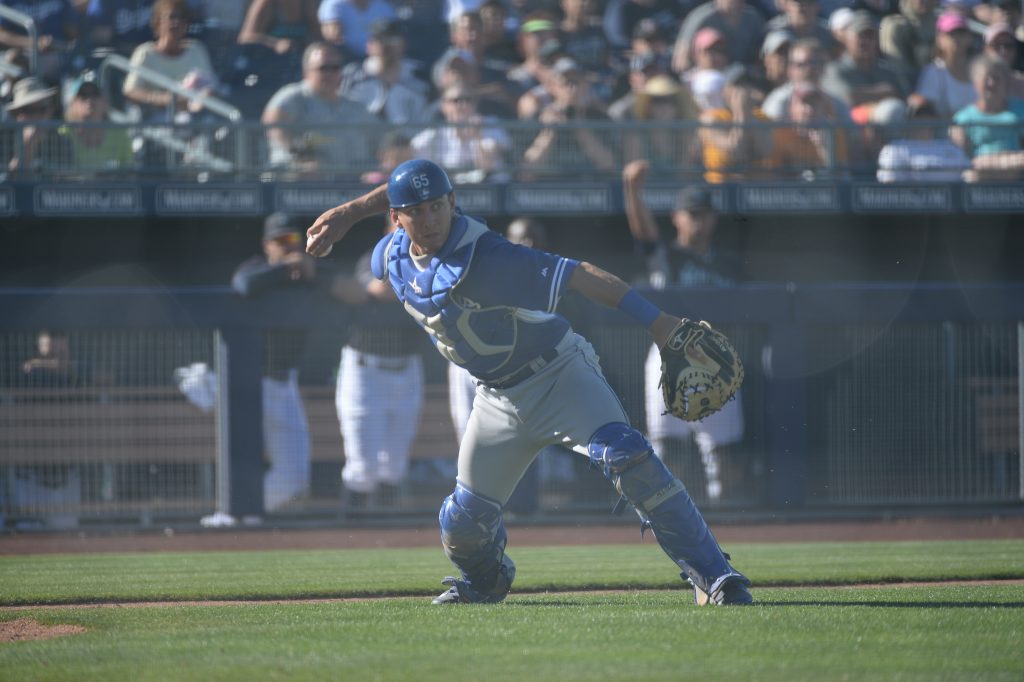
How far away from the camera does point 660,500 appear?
17.2 ft

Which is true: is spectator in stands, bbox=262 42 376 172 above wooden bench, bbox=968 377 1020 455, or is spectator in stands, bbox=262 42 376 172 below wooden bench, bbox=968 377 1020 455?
above

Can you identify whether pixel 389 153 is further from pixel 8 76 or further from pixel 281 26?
pixel 8 76

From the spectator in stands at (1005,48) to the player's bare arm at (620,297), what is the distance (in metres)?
8.38

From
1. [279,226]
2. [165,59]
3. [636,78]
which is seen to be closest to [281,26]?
[165,59]

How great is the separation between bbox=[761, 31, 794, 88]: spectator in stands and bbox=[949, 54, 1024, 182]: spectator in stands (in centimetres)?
167

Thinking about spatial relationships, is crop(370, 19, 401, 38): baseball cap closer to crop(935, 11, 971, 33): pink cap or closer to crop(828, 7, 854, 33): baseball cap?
crop(828, 7, 854, 33): baseball cap

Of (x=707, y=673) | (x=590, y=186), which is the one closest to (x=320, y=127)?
(x=590, y=186)

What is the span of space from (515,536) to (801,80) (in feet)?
16.2

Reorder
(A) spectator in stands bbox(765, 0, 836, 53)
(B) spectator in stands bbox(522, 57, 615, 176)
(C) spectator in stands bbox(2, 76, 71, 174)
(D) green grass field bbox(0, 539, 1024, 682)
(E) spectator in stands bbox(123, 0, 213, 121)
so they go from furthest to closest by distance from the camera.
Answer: (A) spectator in stands bbox(765, 0, 836, 53), (E) spectator in stands bbox(123, 0, 213, 121), (B) spectator in stands bbox(522, 57, 615, 176), (C) spectator in stands bbox(2, 76, 71, 174), (D) green grass field bbox(0, 539, 1024, 682)

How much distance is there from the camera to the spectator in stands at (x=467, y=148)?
10820 mm

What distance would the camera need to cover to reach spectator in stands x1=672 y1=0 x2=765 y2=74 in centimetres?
1283

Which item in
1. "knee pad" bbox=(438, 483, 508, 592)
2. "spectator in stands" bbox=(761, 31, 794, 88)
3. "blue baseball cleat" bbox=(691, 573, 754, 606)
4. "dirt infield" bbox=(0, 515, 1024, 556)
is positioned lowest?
"dirt infield" bbox=(0, 515, 1024, 556)

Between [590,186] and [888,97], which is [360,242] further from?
[888,97]

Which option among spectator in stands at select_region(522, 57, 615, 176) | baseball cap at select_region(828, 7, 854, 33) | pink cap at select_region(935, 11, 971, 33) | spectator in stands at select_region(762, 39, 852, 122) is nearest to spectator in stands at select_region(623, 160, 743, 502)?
spectator in stands at select_region(522, 57, 615, 176)
